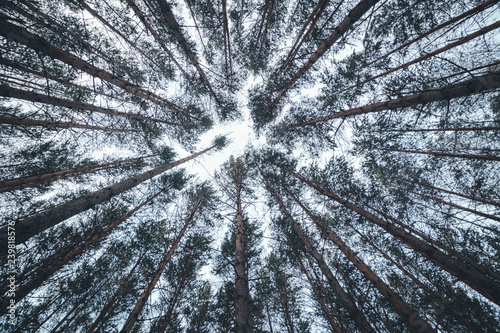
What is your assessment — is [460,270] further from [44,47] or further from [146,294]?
[44,47]

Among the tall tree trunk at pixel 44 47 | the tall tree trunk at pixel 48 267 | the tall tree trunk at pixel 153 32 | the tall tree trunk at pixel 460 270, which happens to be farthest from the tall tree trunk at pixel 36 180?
the tall tree trunk at pixel 460 270

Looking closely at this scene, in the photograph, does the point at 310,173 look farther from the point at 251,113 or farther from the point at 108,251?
the point at 108,251

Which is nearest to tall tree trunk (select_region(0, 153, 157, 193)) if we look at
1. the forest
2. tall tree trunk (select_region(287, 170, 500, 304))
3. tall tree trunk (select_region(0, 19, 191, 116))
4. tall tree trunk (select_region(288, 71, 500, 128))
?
the forest

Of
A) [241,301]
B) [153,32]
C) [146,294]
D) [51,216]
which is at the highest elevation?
[153,32]

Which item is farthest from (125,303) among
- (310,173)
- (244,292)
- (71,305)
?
(310,173)

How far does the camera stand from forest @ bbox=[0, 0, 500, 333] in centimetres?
502

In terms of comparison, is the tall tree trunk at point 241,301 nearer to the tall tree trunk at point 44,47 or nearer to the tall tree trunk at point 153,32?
the tall tree trunk at point 44,47

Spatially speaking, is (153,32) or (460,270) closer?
(460,270)

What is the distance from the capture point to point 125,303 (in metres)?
6.52

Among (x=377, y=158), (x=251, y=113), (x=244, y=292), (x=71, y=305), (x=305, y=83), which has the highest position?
(x=251, y=113)

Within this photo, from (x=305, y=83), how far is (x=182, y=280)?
33.9 ft

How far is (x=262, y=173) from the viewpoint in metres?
10.7

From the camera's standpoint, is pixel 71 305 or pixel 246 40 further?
pixel 246 40

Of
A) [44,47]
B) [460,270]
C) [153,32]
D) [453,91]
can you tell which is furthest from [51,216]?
[453,91]
